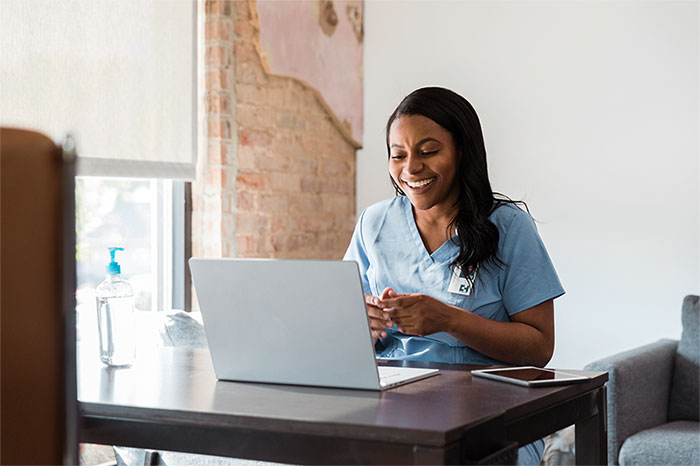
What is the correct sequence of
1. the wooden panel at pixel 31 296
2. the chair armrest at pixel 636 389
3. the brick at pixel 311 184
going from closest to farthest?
the wooden panel at pixel 31 296, the chair armrest at pixel 636 389, the brick at pixel 311 184

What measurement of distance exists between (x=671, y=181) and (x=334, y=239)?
1.45 m

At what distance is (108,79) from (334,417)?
1961 mm

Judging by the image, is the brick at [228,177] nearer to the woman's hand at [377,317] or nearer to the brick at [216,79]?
the brick at [216,79]

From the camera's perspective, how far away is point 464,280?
1938 mm

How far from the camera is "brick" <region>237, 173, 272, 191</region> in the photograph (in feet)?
11.0

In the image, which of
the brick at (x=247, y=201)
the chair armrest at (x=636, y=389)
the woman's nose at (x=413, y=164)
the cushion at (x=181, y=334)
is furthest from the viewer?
the brick at (x=247, y=201)

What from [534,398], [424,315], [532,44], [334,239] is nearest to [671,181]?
[532,44]

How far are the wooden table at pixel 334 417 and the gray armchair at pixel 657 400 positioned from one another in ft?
4.29

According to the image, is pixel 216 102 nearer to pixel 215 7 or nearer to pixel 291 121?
pixel 215 7

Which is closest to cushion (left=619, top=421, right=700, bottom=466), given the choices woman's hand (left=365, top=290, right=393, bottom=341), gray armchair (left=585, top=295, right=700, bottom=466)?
gray armchair (left=585, top=295, right=700, bottom=466)

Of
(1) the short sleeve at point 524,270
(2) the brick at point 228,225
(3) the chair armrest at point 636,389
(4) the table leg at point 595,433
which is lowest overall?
(3) the chair armrest at point 636,389

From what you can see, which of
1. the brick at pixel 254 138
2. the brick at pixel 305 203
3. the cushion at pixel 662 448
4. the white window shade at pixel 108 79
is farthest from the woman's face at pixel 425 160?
the brick at pixel 305 203

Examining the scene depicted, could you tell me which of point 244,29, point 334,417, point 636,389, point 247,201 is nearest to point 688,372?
point 636,389

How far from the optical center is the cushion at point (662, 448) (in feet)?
8.91
